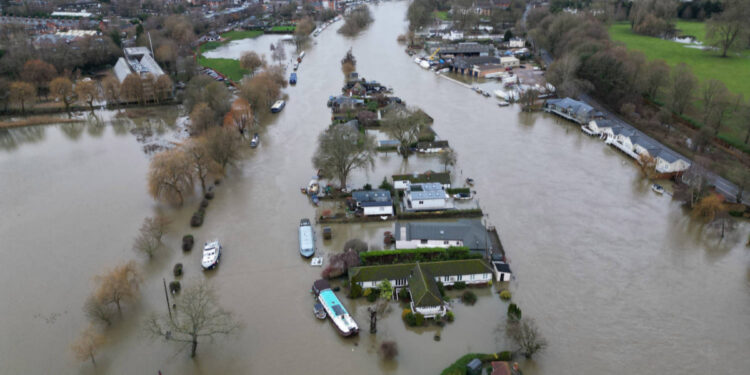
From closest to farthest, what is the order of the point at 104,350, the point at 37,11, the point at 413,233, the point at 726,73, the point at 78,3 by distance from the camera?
1. the point at 104,350
2. the point at 413,233
3. the point at 726,73
4. the point at 37,11
5. the point at 78,3

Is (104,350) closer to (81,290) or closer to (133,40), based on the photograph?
(81,290)

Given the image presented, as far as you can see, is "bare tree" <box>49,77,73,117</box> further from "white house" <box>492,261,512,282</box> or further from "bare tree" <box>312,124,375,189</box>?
"white house" <box>492,261,512,282</box>

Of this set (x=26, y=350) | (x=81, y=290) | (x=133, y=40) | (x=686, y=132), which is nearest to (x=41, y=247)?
(x=81, y=290)

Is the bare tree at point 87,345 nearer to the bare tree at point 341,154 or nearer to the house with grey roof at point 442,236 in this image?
the house with grey roof at point 442,236

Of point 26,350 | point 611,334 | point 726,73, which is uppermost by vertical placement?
point 726,73

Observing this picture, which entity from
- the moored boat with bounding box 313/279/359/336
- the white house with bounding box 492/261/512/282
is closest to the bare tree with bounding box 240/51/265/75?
the moored boat with bounding box 313/279/359/336

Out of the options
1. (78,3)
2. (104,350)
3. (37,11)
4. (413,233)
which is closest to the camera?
(104,350)

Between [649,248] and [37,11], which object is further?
[37,11]
